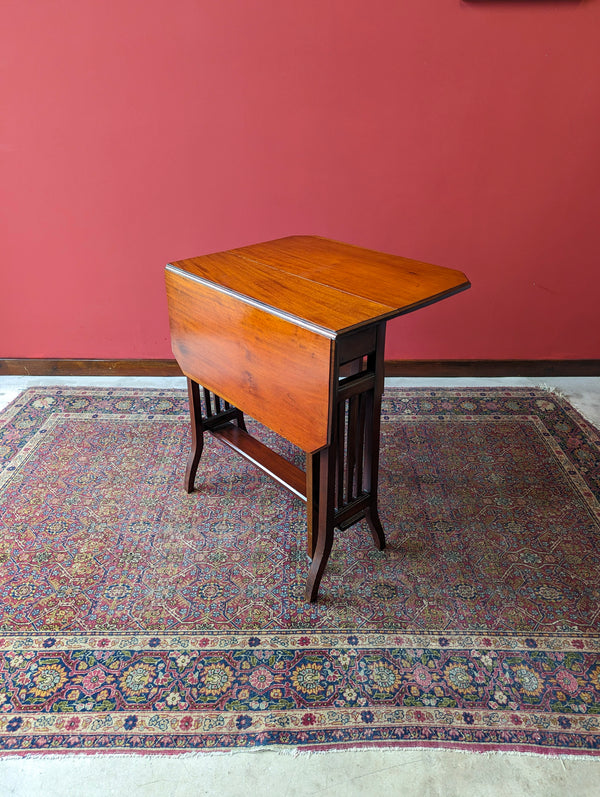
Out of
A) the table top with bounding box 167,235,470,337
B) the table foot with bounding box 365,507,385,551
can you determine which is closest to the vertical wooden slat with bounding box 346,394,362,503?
A: the table foot with bounding box 365,507,385,551

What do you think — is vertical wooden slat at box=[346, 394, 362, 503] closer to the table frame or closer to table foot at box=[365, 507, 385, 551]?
the table frame

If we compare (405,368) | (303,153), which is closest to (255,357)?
(303,153)

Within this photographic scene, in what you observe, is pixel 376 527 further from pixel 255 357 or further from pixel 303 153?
pixel 303 153

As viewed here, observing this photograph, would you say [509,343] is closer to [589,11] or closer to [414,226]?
[414,226]

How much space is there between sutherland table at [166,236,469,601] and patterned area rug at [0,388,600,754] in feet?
0.71

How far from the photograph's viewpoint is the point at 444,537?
2.03 meters

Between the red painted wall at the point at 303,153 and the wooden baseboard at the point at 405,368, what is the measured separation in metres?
0.06

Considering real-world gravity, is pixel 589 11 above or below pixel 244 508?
above

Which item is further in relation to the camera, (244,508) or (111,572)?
(244,508)

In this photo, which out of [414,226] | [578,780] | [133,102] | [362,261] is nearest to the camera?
[578,780]

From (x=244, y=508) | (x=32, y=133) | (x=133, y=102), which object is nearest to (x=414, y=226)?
(x=133, y=102)

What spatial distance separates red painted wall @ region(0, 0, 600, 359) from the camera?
250 cm

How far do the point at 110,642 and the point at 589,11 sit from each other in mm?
2966

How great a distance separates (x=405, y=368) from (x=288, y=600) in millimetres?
1615
